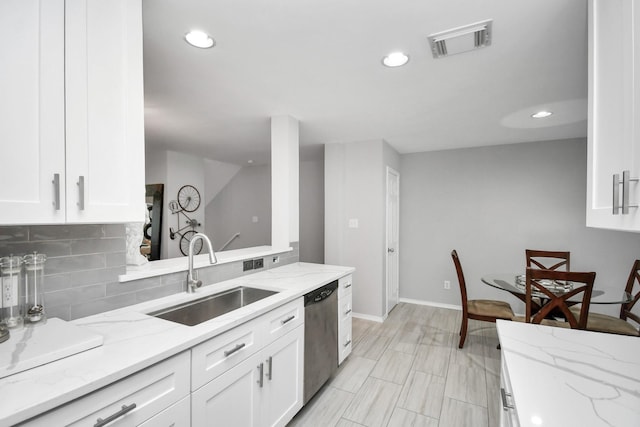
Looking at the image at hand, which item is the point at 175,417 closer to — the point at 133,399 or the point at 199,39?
the point at 133,399

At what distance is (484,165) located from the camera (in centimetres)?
409

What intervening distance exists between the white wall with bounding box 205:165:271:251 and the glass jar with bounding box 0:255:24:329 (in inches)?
190

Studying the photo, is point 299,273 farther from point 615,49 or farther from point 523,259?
point 523,259

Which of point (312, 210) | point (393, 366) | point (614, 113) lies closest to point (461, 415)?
point (393, 366)

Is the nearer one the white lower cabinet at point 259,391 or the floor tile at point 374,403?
the white lower cabinet at point 259,391

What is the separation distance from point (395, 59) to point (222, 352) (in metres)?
1.90

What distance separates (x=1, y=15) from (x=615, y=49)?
1.88m

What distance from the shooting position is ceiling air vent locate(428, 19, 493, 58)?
1493 millimetres

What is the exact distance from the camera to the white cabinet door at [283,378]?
158 centimetres

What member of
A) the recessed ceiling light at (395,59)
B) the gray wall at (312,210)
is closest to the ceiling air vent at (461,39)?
the recessed ceiling light at (395,59)

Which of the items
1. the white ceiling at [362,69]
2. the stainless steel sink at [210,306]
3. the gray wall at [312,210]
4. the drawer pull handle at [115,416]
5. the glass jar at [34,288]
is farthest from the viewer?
the gray wall at [312,210]

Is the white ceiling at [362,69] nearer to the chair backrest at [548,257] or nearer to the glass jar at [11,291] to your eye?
the glass jar at [11,291]

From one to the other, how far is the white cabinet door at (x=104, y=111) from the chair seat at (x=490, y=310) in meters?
2.97

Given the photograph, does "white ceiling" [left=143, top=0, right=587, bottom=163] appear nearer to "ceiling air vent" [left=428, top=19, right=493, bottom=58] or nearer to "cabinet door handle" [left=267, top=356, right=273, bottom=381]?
"ceiling air vent" [left=428, top=19, right=493, bottom=58]
